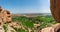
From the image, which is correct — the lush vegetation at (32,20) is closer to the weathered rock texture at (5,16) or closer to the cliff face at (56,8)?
the weathered rock texture at (5,16)

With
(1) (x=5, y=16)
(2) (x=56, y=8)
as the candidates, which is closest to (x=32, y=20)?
(1) (x=5, y=16)

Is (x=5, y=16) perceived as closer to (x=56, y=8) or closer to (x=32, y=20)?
(x=32, y=20)

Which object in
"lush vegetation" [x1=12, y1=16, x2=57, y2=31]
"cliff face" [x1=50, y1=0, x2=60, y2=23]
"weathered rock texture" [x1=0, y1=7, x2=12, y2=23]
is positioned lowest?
"lush vegetation" [x1=12, y1=16, x2=57, y2=31]

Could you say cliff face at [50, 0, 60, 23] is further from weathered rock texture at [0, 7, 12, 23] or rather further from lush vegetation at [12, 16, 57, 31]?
weathered rock texture at [0, 7, 12, 23]

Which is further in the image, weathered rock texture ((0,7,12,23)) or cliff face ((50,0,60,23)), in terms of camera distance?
weathered rock texture ((0,7,12,23))

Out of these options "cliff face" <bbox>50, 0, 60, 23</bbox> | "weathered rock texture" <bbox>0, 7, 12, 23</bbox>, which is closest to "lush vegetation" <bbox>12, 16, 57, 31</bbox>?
"weathered rock texture" <bbox>0, 7, 12, 23</bbox>

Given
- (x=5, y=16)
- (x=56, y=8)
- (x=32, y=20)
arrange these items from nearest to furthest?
(x=56, y=8), (x=32, y=20), (x=5, y=16)

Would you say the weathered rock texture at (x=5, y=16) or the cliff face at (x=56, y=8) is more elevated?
the cliff face at (x=56, y=8)

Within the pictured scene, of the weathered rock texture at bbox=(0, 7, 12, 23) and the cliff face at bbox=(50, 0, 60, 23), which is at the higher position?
the cliff face at bbox=(50, 0, 60, 23)

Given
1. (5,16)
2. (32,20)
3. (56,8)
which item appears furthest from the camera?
(5,16)

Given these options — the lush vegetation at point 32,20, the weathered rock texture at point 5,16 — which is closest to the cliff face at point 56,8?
the lush vegetation at point 32,20

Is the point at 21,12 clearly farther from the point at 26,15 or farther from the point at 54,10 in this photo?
the point at 54,10
